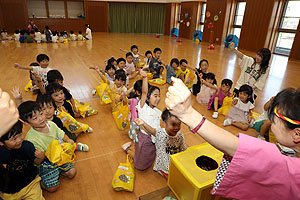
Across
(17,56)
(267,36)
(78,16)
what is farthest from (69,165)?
(78,16)

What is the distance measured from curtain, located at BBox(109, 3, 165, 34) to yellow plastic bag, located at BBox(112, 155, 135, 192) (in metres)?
17.2

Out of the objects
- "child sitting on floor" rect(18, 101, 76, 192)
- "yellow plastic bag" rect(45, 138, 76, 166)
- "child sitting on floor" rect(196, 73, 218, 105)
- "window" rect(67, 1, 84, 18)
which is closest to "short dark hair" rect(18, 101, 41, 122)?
"child sitting on floor" rect(18, 101, 76, 192)

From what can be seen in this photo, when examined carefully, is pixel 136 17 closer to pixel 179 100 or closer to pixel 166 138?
pixel 166 138

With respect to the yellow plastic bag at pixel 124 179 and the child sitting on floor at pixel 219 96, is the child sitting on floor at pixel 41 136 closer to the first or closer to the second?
the yellow plastic bag at pixel 124 179

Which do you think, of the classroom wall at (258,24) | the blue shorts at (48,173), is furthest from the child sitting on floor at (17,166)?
the classroom wall at (258,24)

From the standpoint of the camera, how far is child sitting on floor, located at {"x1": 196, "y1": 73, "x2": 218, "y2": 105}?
147 inches

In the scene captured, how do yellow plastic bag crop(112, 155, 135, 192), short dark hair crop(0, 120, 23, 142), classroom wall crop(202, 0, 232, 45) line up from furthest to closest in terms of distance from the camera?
classroom wall crop(202, 0, 232, 45) < yellow plastic bag crop(112, 155, 135, 192) < short dark hair crop(0, 120, 23, 142)

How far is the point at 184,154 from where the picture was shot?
170cm

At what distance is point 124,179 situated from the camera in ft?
6.29

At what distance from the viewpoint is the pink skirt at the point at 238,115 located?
10.4 feet

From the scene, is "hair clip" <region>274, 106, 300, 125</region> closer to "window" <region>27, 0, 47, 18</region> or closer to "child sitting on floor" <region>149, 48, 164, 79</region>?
"child sitting on floor" <region>149, 48, 164, 79</region>

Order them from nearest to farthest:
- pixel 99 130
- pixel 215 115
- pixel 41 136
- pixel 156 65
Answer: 1. pixel 41 136
2. pixel 99 130
3. pixel 215 115
4. pixel 156 65

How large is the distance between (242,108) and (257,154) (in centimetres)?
266

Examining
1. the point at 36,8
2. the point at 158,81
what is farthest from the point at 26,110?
the point at 36,8
